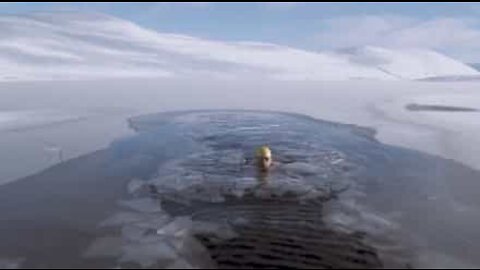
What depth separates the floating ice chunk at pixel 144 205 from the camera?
646cm

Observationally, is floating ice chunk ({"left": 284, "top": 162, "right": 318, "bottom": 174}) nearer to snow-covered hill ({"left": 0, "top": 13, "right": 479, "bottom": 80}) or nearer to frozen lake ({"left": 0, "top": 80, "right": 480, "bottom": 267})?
frozen lake ({"left": 0, "top": 80, "right": 480, "bottom": 267})

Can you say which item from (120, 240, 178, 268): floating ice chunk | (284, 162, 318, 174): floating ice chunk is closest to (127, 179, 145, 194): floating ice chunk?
(120, 240, 178, 268): floating ice chunk

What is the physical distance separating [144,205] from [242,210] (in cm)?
112

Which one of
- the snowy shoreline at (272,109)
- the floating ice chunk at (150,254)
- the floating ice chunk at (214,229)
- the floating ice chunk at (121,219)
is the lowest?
the floating ice chunk at (150,254)

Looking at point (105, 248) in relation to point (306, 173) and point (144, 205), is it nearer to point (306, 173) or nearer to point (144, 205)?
point (144, 205)

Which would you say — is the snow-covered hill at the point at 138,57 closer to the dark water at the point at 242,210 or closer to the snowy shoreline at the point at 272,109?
the snowy shoreline at the point at 272,109

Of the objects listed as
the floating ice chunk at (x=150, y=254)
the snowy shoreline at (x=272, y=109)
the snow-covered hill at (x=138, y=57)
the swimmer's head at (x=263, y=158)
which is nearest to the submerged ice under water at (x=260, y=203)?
the floating ice chunk at (x=150, y=254)

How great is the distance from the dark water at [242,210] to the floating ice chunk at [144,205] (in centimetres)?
1

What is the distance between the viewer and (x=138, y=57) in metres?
49.7

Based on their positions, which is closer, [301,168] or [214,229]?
[214,229]

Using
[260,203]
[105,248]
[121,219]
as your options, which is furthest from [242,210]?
[105,248]

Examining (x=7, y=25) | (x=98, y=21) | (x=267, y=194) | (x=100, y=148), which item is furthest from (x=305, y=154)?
(x=98, y=21)

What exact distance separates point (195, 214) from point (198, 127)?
6.80m

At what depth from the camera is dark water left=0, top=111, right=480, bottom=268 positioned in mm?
5141
